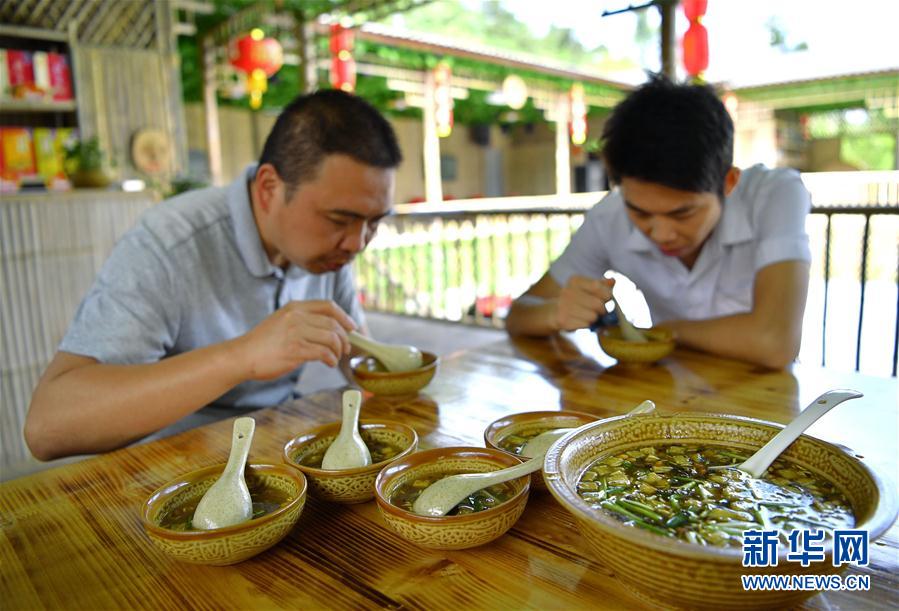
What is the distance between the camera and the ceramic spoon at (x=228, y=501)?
0.79m

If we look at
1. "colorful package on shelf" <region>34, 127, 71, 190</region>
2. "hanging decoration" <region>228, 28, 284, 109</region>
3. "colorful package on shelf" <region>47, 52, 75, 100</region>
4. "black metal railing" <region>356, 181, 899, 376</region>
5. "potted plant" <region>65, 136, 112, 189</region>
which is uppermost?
"hanging decoration" <region>228, 28, 284, 109</region>

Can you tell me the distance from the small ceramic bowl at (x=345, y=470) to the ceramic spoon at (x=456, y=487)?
0.10m

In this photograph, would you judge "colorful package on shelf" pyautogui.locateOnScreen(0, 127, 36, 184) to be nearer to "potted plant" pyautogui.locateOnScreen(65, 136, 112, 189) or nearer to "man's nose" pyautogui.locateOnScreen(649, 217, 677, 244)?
"potted plant" pyautogui.locateOnScreen(65, 136, 112, 189)

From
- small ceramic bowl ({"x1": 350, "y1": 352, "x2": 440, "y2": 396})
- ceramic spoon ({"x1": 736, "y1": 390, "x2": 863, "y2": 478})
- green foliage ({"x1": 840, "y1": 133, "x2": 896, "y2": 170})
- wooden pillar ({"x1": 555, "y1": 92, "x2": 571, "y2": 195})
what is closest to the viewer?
ceramic spoon ({"x1": 736, "y1": 390, "x2": 863, "y2": 478})

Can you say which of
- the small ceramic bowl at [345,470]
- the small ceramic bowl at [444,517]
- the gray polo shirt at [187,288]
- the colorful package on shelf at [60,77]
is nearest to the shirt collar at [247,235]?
the gray polo shirt at [187,288]

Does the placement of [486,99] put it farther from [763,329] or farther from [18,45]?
[763,329]

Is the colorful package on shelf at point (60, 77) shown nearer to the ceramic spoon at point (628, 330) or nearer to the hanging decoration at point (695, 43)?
the hanging decoration at point (695, 43)

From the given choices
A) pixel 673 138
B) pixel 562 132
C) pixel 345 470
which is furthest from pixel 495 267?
pixel 562 132

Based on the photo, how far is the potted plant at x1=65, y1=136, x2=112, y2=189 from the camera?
3.73 m

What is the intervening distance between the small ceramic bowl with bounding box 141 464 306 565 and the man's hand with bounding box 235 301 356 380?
12.4 inches

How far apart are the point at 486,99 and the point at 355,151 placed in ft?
39.9

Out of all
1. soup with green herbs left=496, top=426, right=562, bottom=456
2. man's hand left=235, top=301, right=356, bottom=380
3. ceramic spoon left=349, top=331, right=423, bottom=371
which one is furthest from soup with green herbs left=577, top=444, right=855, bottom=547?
ceramic spoon left=349, top=331, right=423, bottom=371

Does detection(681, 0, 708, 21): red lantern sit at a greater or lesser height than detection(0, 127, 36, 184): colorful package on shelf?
greater

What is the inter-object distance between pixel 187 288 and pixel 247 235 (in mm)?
213
